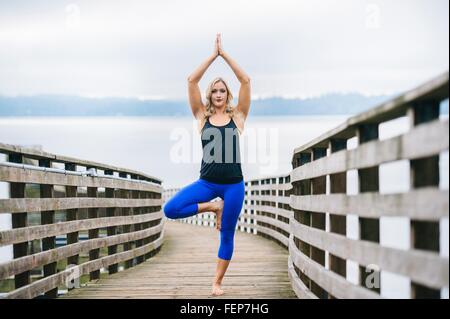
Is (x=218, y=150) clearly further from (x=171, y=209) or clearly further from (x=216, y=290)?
(x=216, y=290)

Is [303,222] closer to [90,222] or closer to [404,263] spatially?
[90,222]

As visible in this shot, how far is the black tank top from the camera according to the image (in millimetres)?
5652

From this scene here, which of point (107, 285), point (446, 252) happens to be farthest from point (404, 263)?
point (107, 285)

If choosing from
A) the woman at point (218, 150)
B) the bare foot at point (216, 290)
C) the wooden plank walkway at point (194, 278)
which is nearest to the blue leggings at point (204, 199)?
the woman at point (218, 150)

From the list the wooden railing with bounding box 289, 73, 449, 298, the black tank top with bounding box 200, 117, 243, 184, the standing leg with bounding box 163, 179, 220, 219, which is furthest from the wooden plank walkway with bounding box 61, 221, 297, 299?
the wooden railing with bounding box 289, 73, 449, 298

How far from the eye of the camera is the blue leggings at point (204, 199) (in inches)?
224

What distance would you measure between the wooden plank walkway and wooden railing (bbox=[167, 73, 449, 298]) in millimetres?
919

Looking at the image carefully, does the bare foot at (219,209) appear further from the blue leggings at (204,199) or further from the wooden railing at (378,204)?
the wooden railing at (378,204)

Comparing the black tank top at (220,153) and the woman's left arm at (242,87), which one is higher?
the woman's left arm at (242,87)

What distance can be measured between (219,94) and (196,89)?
21 centimetres

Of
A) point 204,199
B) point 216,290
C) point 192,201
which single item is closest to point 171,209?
point 192,201

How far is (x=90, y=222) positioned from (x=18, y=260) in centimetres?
229

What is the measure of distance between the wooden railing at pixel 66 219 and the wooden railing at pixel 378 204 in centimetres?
215

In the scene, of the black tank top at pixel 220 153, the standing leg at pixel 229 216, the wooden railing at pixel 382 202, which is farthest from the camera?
the standing leg at pixel 229 216
